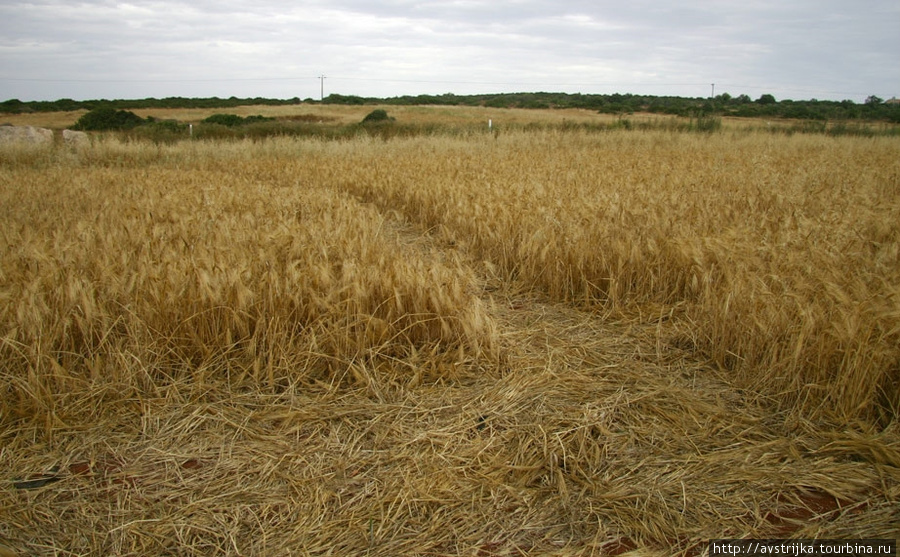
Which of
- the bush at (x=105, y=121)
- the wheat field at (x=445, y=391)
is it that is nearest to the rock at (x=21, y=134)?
the bush at (x=105, y=121)

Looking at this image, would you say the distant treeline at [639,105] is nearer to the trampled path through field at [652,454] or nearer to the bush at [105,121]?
the bush at [105,121]

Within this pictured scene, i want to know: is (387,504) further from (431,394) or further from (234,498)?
(431,394)

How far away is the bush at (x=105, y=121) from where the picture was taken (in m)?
30.3

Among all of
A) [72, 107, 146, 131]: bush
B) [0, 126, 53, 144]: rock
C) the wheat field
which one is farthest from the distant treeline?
the wheat field

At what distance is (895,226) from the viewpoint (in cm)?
472

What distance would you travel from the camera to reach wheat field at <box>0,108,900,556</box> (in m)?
1.83

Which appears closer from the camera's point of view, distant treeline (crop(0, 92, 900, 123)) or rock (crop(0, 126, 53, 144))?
rock (crop(0, 126, 53, 144))

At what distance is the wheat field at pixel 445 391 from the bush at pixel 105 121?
31746 mm

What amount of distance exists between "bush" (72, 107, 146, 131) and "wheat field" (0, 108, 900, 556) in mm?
31746

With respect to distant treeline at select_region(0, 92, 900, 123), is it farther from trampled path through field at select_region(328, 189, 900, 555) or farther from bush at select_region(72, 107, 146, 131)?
trampled path through field at select_region(328, 189, 900, 555)

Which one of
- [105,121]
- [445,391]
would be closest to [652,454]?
[445,391]

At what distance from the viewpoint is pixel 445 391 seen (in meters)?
2.70

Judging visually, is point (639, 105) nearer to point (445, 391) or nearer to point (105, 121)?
point (105, 121)

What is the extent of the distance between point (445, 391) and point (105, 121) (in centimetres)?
3632
